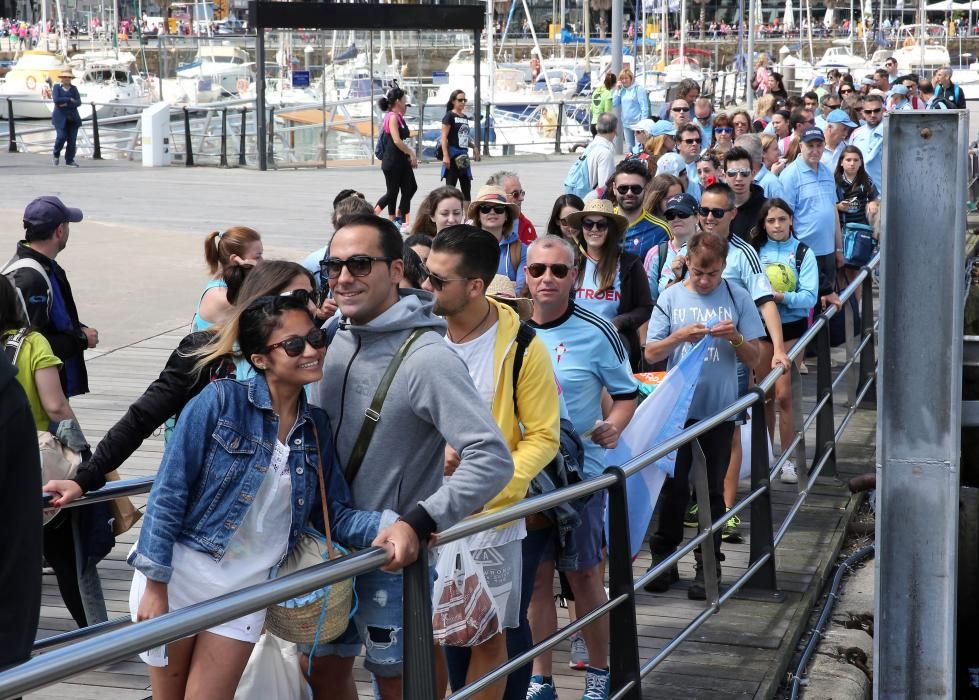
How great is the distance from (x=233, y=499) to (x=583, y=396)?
1.83m

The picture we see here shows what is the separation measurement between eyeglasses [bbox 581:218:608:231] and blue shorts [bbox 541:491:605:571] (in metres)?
2.13

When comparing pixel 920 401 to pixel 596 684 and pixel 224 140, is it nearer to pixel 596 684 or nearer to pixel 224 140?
pixel 596 684

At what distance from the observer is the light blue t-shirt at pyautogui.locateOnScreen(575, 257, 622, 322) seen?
6.77m

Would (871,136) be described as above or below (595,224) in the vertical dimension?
above

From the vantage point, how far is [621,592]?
4.32m

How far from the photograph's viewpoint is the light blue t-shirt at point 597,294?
266 inches

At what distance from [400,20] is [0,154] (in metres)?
9.34

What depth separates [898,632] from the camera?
4.62 m

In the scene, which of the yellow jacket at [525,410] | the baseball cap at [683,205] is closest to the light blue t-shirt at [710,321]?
the baseball cap at [683,205]

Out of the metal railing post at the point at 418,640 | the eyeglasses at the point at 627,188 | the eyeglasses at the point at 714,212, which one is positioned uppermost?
the eyeglasses at the point at 627,188

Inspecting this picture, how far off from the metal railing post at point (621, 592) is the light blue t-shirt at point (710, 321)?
6.96ft

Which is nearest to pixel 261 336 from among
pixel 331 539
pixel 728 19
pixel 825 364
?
pixel 331 539

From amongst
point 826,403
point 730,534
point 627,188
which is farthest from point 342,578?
point 627,188

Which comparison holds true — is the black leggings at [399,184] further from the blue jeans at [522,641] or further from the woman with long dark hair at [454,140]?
the blue jeans at [522,641]
